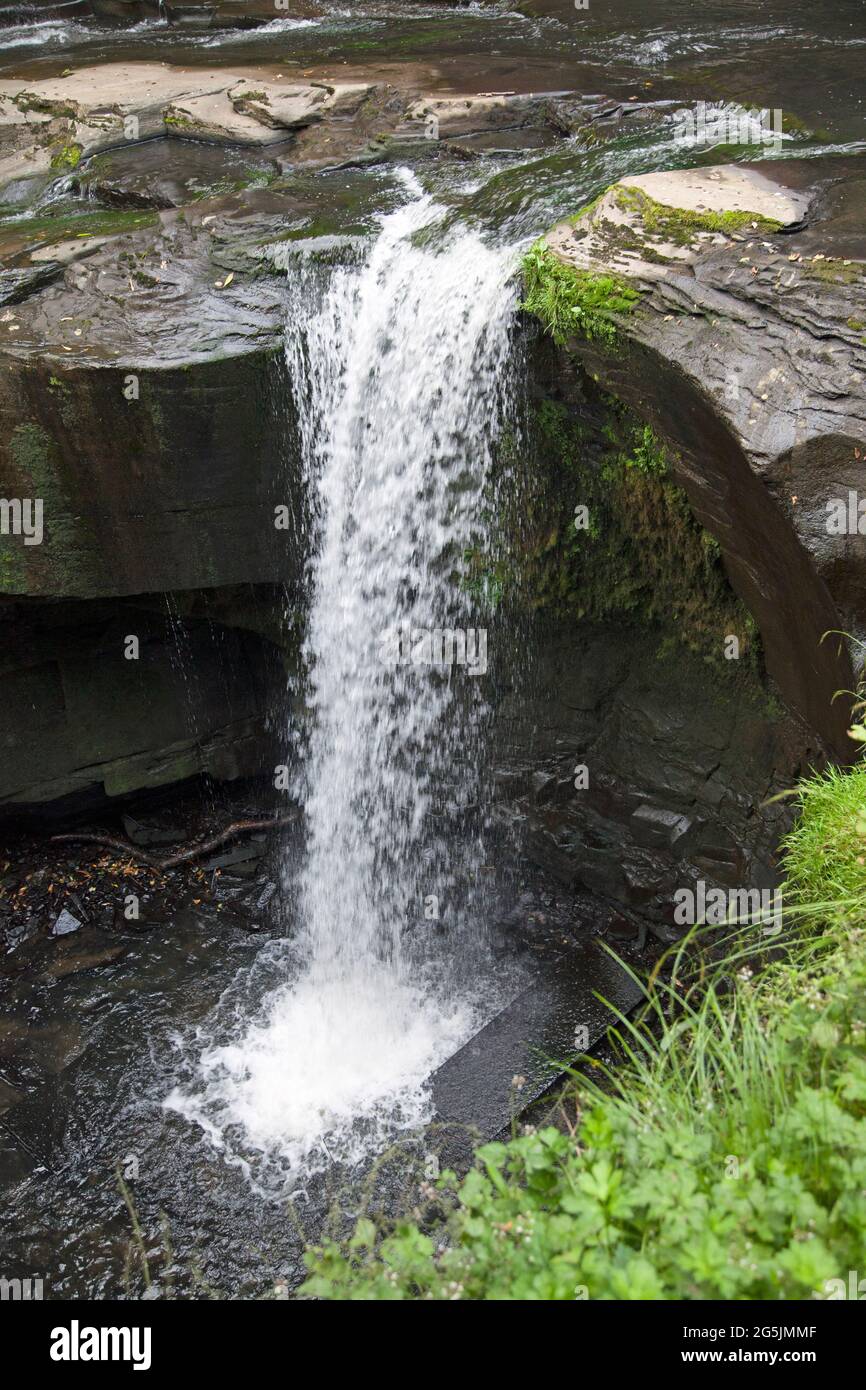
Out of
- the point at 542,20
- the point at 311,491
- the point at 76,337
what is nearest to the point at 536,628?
the point at 311,491

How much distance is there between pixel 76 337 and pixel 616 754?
327 cm

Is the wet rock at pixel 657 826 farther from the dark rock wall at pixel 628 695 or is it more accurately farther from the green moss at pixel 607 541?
the green moss at pixel 607 541

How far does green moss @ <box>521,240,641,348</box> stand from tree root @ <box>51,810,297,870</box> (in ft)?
10.5

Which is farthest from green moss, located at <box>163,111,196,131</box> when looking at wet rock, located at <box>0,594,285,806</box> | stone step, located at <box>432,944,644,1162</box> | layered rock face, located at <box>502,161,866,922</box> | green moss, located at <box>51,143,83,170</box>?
stone step, located at <box>432,944,644,1162</box>

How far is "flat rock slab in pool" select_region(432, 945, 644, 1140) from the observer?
4574 millimetres

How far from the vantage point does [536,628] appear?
5.50 metres

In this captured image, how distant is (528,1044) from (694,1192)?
8.49 ft

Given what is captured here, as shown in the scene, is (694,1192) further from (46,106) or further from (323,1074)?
(46,106)

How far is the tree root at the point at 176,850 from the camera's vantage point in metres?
6.43

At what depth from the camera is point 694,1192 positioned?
7.58 feet

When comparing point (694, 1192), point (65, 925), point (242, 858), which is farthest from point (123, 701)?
point (694, 1192)

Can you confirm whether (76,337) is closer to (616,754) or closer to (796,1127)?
(616,754)

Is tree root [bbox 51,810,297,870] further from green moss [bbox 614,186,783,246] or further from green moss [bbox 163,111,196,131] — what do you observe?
green moss [bbox 163,111,196,131]

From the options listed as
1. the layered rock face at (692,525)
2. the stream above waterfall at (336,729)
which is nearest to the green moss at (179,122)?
the stream above waterfall at (336,729)
